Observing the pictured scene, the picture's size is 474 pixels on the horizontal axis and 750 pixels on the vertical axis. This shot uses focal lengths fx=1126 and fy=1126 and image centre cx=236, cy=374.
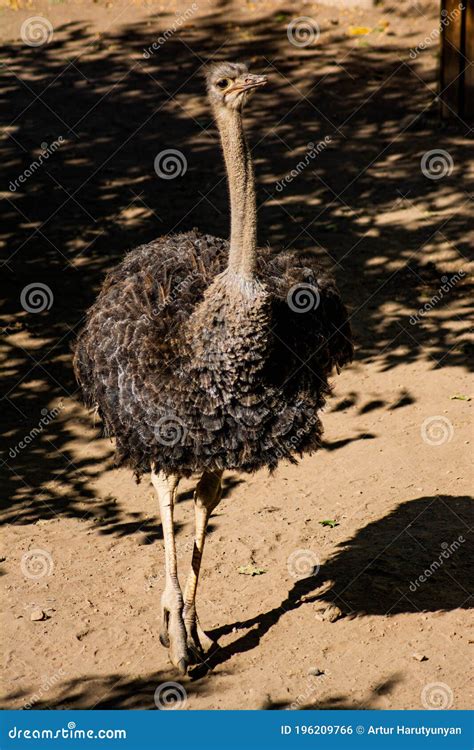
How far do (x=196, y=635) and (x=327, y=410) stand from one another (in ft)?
11.5

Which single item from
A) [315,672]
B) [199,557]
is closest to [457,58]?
[199,557]

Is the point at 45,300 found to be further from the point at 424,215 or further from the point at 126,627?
the point at 126,627

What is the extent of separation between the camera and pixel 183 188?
13.4m

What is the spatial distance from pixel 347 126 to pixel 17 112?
14.2 ft

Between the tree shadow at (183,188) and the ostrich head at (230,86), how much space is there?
12.0 ft

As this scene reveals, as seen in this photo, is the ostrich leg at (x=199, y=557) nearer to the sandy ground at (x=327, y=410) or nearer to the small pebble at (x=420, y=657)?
the sandy ground at (x=327, y=410)

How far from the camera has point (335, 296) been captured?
281 inches

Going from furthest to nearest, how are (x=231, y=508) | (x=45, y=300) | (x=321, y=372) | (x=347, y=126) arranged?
(x=347, y=126) < (x=45, y=300) < (x=231, y=508) < (x=321, y=372)

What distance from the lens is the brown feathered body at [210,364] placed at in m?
5.98

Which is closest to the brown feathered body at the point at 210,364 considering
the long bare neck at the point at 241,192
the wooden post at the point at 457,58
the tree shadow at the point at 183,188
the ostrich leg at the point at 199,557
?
the long bare neck at the point at 241,192

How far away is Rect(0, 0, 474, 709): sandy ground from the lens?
6.70 metres

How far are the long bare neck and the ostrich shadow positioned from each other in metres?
2.40

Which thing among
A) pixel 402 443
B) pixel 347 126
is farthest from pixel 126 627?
pixel 347 126

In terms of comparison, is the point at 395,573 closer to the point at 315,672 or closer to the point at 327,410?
the point at 315,672
